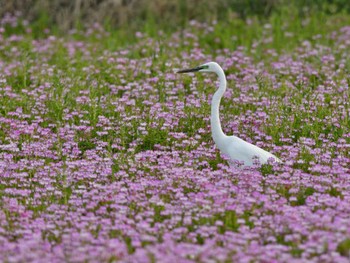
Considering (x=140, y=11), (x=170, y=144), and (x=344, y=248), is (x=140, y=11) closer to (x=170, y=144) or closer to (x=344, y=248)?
(x=170, y=144)

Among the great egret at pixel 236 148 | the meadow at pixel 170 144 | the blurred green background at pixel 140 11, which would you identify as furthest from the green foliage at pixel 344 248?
the blurred green background at pixel 140 11

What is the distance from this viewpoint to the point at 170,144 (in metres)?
8.70

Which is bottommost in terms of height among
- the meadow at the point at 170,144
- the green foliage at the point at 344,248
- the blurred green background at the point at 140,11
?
the green foliage at the point at 344,248

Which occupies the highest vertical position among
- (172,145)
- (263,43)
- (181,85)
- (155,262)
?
(263,43)

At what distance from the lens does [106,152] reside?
8.12 meters

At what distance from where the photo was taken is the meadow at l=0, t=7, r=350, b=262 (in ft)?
19.1

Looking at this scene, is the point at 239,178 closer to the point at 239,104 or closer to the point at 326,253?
the point at 326,253

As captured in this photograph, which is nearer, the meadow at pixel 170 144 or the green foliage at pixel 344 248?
the green foliage at pixel 344 248

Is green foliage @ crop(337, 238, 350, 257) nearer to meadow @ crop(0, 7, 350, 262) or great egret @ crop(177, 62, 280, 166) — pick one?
meadow @ crop(0, 7, 350, 262)

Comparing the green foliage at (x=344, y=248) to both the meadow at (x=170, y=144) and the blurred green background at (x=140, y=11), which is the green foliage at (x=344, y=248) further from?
the blurred green background at (x=140, y=11)

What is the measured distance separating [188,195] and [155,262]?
1.49 meters

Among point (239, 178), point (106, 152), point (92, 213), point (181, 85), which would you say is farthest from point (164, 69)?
point (92, 213)

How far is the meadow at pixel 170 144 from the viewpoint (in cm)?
582

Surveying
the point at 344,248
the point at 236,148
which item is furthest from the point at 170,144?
the point at 344,248
